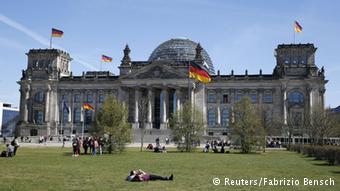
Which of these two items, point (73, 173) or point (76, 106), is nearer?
point (73, 173)

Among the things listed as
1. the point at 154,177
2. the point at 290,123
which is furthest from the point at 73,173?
the point at 290,123

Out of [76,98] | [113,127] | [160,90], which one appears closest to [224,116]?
[160,90]

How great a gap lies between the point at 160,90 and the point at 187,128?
5349 cm

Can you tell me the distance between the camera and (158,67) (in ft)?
361

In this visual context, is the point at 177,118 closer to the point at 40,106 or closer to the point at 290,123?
the point at 290,123

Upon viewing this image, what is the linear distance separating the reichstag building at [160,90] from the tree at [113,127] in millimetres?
49916

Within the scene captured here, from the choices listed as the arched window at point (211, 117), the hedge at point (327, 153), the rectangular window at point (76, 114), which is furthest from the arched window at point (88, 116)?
the hedge at point (327, 153)

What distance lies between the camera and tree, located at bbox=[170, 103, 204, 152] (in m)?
58.6

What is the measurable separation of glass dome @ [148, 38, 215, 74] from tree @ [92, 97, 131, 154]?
78670 mm

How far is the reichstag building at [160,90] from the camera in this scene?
4141 inches

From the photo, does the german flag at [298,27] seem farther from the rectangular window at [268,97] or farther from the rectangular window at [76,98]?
the rectangular window at [76,98]

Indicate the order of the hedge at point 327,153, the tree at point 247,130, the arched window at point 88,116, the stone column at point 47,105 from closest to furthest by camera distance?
1. the hedge at point 327,153
2. the tree at point 247,130
3. the stone column at point 47,105
4. the arched window at point 88,116

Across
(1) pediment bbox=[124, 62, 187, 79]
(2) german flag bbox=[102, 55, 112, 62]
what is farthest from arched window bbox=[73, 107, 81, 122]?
(1) pediment bbox=[124, 62, 187, 79]

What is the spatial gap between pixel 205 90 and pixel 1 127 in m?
110
